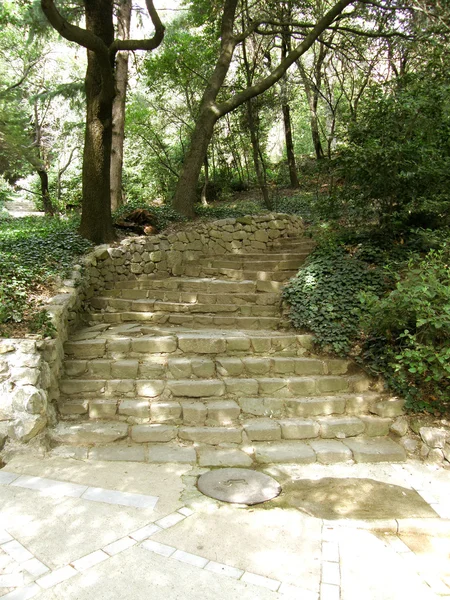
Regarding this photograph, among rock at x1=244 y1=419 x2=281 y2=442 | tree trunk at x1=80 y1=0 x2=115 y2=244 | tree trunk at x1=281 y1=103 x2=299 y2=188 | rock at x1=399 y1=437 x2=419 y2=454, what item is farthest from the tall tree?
tree trunk at x1=281 y1=103 x2=299 y2=188

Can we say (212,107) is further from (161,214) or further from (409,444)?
(409,444)

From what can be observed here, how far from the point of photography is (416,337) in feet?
14.1

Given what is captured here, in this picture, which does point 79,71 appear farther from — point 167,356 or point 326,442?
point 326,442

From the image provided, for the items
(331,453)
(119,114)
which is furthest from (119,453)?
(119,114)

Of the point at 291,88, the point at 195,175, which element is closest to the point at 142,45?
the point at 195,175

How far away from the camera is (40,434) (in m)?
3.84

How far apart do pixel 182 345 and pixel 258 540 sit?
2601 mm

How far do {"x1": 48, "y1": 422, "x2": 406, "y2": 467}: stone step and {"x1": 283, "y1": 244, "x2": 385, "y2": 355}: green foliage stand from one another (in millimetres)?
1241

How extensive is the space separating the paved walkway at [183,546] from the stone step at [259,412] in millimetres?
827

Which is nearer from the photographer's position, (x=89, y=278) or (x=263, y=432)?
(x=263, y=432)

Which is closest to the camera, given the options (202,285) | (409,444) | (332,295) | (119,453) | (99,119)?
(119,453)

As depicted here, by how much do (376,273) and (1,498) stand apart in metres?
4.72

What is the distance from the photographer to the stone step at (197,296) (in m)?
6.46

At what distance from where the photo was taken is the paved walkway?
2332 millimetres
